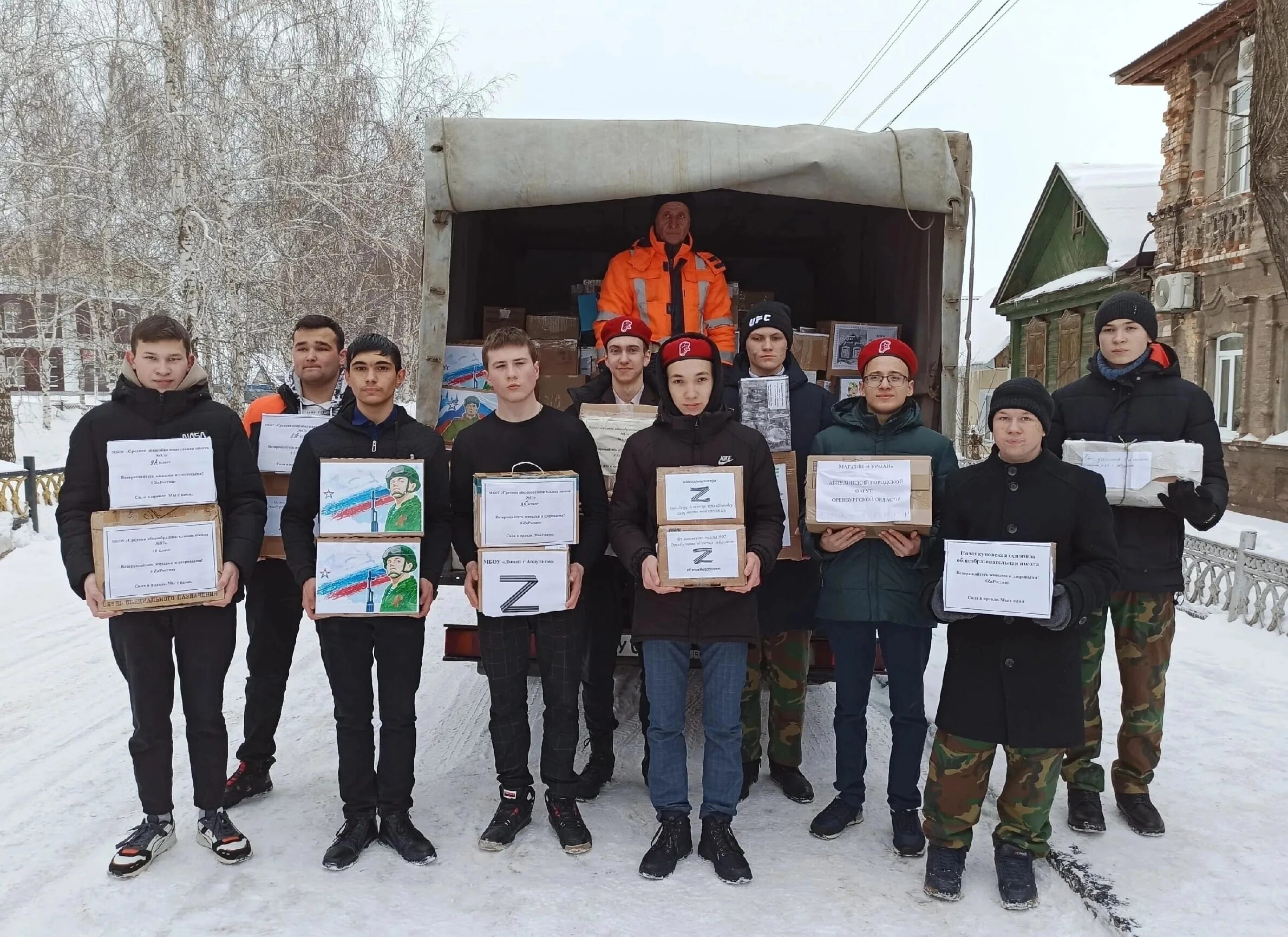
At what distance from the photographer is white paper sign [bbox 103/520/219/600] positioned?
3066 mm

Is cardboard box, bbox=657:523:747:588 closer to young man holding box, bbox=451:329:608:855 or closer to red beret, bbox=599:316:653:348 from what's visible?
young man holding box, bbox=451:329:608:855

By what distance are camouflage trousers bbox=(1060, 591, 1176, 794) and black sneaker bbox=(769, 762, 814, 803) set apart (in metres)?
1.02

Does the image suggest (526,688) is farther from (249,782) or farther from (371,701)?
(249,782)

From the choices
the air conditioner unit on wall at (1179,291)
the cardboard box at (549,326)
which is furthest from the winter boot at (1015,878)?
the air conditioner unit on wall at (1179,291)

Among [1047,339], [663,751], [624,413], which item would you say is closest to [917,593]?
[663,751]

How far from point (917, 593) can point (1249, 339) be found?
41.4 feet

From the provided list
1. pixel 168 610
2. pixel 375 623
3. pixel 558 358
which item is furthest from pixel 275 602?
pixel 558 358

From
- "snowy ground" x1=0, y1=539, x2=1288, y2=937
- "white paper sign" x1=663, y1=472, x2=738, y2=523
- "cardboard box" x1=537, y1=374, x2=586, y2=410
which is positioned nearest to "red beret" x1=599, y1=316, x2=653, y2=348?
"white paper sign" x1=663, y1=472, x2=738, y2=523

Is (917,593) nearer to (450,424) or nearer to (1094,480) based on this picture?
(1094,480)

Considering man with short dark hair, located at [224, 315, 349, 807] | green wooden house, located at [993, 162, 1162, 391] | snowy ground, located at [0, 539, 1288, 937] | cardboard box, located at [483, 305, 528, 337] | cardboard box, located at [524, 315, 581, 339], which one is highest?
green wooden house, located at [993, 162, 1162, 391]

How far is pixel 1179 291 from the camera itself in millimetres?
13992

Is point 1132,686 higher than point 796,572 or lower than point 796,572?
lower

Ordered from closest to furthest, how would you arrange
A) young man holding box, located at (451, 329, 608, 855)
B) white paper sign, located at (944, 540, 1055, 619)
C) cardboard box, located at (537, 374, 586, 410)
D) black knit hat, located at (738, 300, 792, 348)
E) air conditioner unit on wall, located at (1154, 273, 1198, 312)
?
1. white paper sign, located at (944, 540, 1055, 619)
2. young man holding box, located at (451, 329, 608, 855)
3. black knit hat, located at (738, 300, 792, 348)
4. cardboard box, located at (537, 374, 586, 410)
5. air conditioner unit on wall, located at (1154, 273, 1198, 312)

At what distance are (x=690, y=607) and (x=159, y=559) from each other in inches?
72.4
